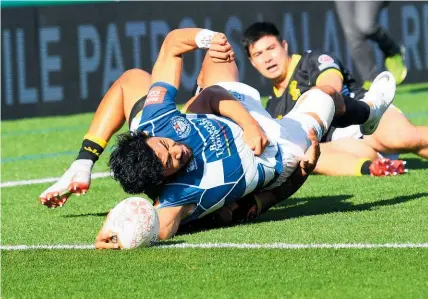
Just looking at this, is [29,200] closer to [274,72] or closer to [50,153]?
[274,72]

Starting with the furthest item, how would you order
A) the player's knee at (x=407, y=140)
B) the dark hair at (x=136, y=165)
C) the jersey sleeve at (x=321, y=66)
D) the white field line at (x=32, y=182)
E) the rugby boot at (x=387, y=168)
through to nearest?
1. the white field line at (x=32, y=182)
2. the jersey sleeve at (x=321, y=66)
3. the player's knee at (x=407, y=140)
4. the rugby boot at (x=387, y=168)
5. the dark hair at (x=136, y=165)

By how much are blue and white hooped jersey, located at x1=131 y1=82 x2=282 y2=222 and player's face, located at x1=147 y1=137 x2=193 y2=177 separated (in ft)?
0.30

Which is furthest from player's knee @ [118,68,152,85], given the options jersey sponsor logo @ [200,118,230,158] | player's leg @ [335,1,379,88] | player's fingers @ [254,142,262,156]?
player's leg @ [335,1,379,88]

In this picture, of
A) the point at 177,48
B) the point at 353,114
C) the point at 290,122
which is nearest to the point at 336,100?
the point at 353,114

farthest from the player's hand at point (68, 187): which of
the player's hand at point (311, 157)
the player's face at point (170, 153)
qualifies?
the player's hand at point (311, 157)

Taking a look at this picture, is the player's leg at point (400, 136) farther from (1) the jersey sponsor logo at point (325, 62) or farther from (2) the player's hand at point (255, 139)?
(2) the player's hand at point (255, 139)

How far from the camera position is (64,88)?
16281 mm

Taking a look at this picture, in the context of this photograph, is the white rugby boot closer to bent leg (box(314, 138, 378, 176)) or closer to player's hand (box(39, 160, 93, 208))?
bent leg (box(314, 138, 378, 176))

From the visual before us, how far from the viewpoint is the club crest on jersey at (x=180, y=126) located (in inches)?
268

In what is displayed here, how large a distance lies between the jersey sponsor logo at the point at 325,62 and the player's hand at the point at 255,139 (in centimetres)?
258

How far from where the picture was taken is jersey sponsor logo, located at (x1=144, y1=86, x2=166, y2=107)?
6.99m

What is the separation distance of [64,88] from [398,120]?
7.73 metres

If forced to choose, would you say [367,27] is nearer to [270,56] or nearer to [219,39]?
[270,56]

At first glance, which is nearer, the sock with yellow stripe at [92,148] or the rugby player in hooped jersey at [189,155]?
the rugby player in hooped jersey at [189,155]
